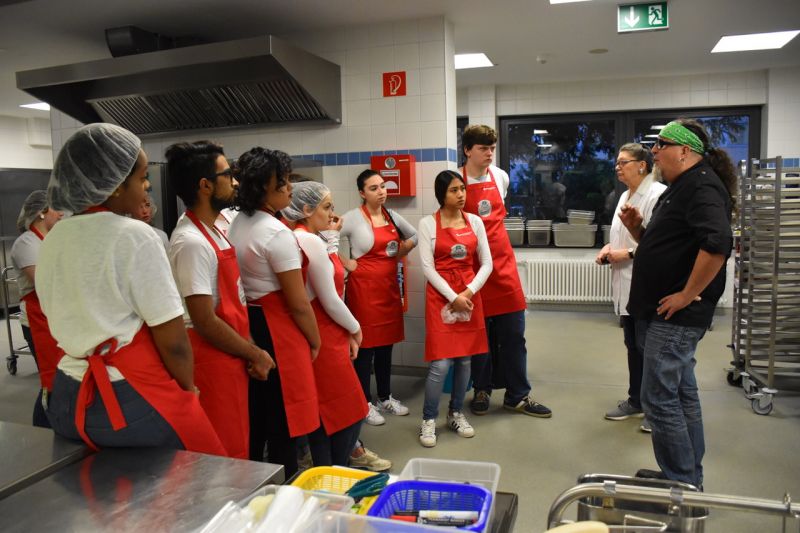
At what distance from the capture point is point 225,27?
14.1 ft

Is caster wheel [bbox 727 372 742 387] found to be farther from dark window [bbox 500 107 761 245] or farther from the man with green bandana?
dark window [bbox 500 107 761 245]

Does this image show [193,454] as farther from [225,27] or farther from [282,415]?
[225,27]

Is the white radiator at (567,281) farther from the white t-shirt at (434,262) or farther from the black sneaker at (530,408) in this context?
the white t-shirt at (434,262)

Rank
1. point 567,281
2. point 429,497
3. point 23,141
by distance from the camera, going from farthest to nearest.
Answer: point 23,141, point 567,281, point 429,497

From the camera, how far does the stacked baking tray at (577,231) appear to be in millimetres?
6684

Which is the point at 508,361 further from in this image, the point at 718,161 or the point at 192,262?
the point at 192,262

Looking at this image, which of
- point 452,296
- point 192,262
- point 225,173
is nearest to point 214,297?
point 192,262

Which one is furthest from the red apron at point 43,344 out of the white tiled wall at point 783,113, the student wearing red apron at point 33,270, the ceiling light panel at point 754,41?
the white tiled wall at point 783,113

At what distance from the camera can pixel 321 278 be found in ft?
7.43

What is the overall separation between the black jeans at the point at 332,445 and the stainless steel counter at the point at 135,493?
1.07 metres

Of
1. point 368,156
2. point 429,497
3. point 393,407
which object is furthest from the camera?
point 368,156

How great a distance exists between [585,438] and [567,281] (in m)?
3.55

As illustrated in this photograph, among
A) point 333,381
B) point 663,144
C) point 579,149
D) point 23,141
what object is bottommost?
point 333,381

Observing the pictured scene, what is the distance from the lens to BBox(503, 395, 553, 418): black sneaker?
3549 mm
